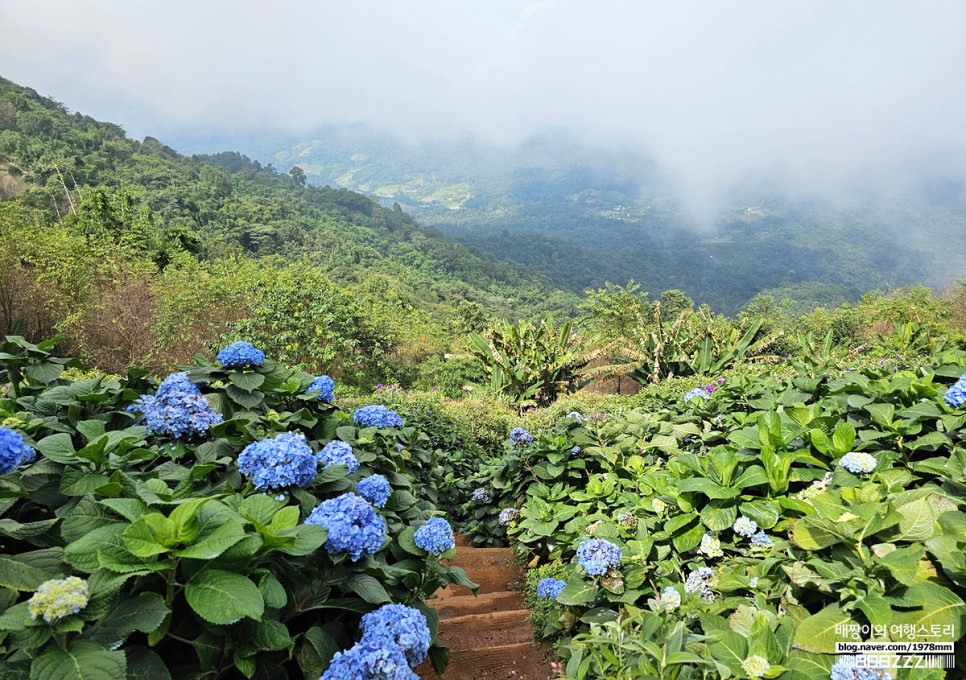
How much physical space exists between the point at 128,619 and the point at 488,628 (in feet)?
5.75

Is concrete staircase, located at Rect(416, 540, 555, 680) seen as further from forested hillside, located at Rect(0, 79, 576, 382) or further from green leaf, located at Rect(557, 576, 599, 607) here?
forested hillside, located at Rect(0, 79, 576, 382)

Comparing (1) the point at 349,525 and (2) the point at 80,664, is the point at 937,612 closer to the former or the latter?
(1) the point at 349,525

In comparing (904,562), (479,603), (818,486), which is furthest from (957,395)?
(479,603)

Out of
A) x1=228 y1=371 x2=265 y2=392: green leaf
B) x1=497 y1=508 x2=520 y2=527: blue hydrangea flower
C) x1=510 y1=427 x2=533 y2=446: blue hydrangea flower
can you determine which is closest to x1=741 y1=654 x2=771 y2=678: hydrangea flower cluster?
x1=228 y1=371 x2=265 y2=392: green leaf

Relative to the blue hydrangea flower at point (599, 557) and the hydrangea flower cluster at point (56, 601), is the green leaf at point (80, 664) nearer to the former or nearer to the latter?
the hydrangea flower cluster at point (56, 601)

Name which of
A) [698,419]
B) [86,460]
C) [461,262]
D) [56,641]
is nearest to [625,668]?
[56,641]

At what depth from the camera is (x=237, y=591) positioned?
3.33 ft

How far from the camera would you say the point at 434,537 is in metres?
1.54

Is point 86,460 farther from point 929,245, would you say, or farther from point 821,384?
point 929,245

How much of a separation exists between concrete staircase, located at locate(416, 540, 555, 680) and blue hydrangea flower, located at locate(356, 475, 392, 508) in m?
0.90

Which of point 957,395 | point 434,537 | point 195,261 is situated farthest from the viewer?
point 195,261

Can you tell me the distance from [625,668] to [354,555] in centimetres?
89

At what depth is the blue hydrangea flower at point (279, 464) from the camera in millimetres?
1381

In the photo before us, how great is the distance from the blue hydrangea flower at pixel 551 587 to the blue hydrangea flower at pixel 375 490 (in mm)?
1024
